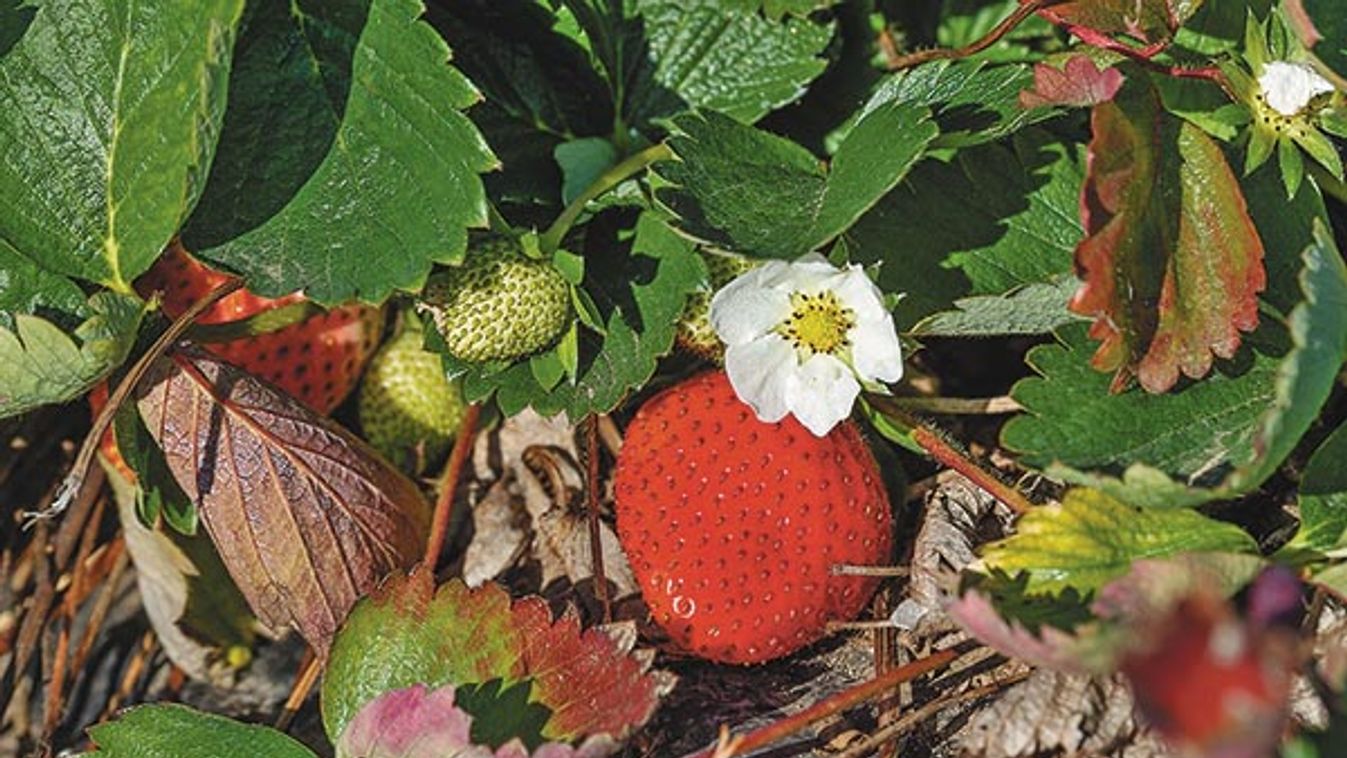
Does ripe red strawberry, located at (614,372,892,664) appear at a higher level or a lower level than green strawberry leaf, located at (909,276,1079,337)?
lower

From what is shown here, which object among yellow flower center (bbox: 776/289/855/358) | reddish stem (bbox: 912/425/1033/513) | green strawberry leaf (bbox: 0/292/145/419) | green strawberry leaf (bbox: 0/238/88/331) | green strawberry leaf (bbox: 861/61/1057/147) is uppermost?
green strawberry leaf (bbox: 0/238/88/331)

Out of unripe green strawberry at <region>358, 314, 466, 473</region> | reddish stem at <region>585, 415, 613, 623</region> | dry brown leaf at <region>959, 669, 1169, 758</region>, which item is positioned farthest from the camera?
unripe green strawberry at <region>358, 314, 466, 473</region>

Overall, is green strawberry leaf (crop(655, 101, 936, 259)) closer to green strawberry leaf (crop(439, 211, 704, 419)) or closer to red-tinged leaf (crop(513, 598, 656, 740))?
green strawberry leaf (crop(439, 211, 704, 419))

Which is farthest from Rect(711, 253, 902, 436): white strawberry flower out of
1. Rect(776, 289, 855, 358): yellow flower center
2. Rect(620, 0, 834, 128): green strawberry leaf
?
Rect(620, 0, 834, 128): green strawberry leaf

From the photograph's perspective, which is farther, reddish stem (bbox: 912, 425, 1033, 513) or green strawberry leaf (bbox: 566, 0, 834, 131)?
green strawberry leaf (bbox: 566, 0, 834, 131)

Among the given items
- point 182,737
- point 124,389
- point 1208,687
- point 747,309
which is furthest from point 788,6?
point 1208,687

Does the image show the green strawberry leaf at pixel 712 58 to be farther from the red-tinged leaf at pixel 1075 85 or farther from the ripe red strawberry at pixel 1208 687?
the ripe red strawberry at pixel 1208 687

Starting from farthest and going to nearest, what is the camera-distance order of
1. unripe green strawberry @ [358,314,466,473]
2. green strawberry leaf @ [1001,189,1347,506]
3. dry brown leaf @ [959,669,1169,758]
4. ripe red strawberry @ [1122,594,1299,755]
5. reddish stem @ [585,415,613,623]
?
1. unripe green strawberry @ [358,314,466,473]
2. reddish stem @ [585,415,613,623]
3. green strawberry leaf @ [1001,189,1347,506]
4. dry brown leaf @ [959,669,1169,758]
5. ripe red strawberry @ [1122,594,1299,755]

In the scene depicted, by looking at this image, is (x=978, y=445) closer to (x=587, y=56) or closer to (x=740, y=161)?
(x=740, y=161)

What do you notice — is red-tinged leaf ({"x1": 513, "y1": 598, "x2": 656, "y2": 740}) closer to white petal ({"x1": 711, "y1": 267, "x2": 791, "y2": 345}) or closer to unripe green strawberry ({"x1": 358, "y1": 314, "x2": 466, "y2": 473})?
white petal ({"x1": 711, "y1": 267, "x2": 791, "y2": 345})
